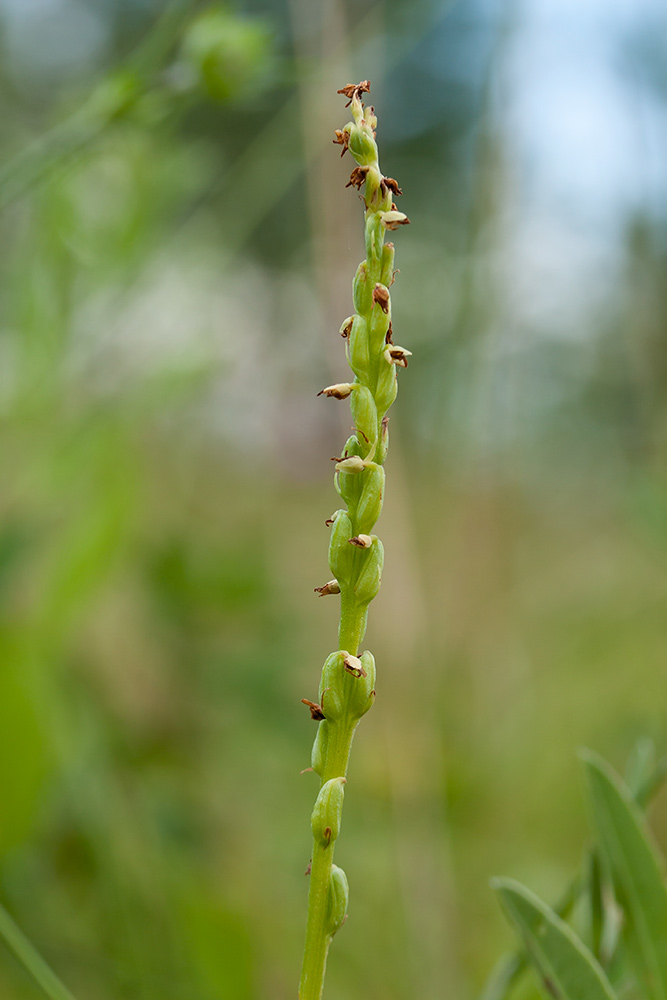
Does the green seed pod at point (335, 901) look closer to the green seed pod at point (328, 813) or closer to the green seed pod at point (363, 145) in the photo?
the green seed pod at point (328, 813)

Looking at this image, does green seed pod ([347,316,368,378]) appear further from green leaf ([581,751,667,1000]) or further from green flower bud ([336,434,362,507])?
green leaf ([581,751,667,1000])

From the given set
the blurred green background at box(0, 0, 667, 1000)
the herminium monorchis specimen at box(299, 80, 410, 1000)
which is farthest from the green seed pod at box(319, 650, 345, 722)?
the blurred green background at box(0, 0, 667, 1000)

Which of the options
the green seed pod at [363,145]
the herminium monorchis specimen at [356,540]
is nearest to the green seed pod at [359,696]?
the herminium monorchis specimen at [356,540]

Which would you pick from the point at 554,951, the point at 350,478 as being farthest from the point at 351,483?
the point at 554,951

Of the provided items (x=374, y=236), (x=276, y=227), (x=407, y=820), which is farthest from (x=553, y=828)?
(x=276, y=227)

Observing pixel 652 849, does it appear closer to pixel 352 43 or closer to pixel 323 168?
pixel 323 168

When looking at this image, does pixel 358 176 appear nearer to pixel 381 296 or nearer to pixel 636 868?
pixel 381 296
